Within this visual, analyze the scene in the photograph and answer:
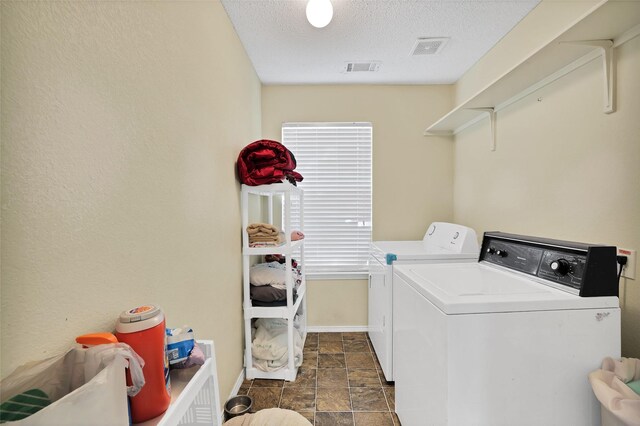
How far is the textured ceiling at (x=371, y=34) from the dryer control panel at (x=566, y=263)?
4.89ft

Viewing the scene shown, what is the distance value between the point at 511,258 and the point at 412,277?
58 cm

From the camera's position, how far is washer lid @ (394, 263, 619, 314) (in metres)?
1.06

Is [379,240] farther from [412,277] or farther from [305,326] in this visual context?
[412,277]

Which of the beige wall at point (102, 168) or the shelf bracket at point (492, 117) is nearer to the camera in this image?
the beige wall at point (102, 168)

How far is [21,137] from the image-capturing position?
58 cm

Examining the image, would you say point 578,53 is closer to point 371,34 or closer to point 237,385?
point 371,34

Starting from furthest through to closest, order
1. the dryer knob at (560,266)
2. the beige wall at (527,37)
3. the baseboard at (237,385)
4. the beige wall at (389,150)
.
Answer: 1. the beige wall at (389,150)
2. the baseboard at (237,385)
3. the beige wall at (527,37)
4. the dryer knob at (560,266)

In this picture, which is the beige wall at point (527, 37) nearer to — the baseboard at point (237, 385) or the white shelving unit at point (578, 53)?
the white shelving unit at point (578, 53)

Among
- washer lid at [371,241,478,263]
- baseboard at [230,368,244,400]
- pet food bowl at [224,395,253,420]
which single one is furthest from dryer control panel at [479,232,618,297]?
baseboard at [230,368,244,400]

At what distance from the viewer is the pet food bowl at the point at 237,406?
173cm

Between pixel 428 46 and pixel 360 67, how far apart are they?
1.94ft

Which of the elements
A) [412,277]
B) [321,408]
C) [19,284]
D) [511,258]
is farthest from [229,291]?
[511,258]

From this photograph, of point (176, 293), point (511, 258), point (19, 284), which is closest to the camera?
point (19, 284)

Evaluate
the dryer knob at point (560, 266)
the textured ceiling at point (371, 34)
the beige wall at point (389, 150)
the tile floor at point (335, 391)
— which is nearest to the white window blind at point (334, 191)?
the beige wall at point (389, 150)
